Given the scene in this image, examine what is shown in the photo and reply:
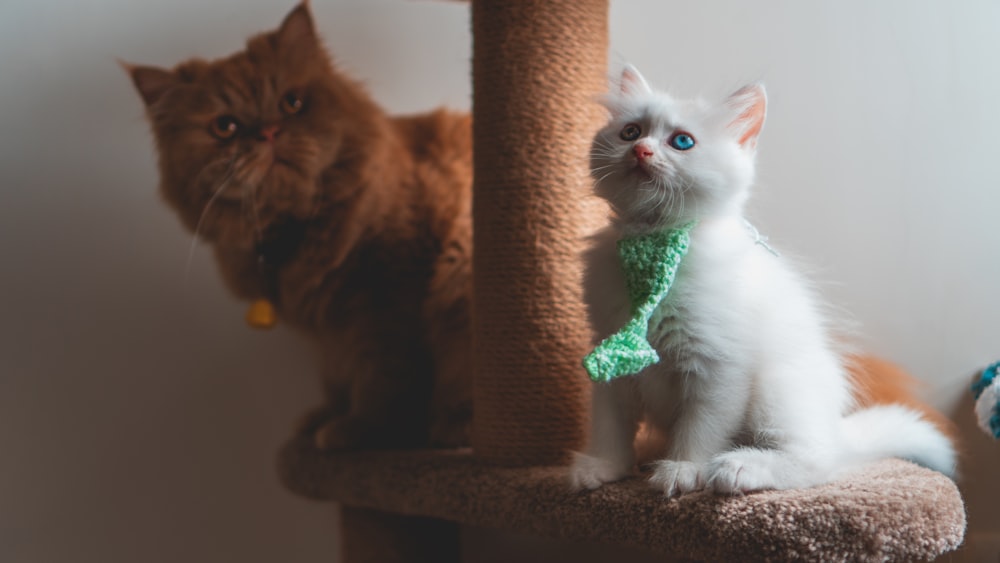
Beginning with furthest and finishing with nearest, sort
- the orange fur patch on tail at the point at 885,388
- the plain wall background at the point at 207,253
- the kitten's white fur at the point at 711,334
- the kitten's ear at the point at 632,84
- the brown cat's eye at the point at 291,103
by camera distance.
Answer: the brown cat's eye at the point at 291,103, the plain wall background at the point at 207,253, the orange fur patch on tail at the point at 885,388, the kitten's ear at the point at 632,84, the kitten's white fur at the point at 711,334

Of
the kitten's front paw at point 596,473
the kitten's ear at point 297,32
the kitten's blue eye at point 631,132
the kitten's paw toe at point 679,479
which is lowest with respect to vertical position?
the kitten's front paw at point 596,473

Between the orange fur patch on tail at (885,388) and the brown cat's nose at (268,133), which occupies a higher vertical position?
the brown cat's nose at (268,133)

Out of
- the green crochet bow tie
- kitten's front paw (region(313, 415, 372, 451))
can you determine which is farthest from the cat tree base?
kitten's front paw (region(313, 415, 372, 451))

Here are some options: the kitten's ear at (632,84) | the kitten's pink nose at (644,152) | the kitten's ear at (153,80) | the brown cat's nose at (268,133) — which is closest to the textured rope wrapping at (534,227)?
the kitten's ear at (632,84)

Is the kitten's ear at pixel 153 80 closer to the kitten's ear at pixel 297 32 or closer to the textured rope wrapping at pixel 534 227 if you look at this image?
the kitten's ear at pixel 297 32

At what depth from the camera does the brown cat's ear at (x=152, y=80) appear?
140 centimetres

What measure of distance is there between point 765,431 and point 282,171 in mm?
903

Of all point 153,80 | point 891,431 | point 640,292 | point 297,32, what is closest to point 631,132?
point 640,292

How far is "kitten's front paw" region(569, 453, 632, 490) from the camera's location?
887 mm

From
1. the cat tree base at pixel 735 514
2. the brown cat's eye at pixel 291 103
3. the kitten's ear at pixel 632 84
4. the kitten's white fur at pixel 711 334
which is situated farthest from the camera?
the brown cat's eye at pixel 291 103

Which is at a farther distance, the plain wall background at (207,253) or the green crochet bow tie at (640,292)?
the plain wall background at (207,253)

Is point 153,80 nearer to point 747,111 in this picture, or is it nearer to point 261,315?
point 261,315

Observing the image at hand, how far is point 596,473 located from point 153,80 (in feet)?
3.48

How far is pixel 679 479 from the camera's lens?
2.58 feet
